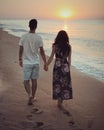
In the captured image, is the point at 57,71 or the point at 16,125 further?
the point at 57,71

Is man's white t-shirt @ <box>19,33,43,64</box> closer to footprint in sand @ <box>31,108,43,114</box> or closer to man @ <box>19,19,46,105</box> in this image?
man @ <box>19,19,46,105</box>

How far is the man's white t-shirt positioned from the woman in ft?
0.94

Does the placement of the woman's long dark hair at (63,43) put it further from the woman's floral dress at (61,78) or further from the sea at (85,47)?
the sea at (85,47)

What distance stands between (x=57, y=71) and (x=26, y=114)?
3.06 ft

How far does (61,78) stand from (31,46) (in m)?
0.75

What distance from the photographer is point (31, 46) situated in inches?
239

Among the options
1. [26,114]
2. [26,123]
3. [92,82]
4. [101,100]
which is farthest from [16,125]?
[92,82]

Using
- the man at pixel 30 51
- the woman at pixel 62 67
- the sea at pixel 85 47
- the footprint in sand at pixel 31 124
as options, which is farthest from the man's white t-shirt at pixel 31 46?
the sea at pixel 85 47

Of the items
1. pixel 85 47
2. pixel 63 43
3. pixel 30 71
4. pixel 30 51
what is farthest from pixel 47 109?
pixel 85 47

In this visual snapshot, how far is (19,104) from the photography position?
20.0ft

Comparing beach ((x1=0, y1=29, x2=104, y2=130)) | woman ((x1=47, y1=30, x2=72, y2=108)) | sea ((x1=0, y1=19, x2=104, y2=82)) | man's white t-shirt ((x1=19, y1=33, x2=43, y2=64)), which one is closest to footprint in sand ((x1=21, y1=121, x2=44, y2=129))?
beach ((x1=0, y1=29, x2=104, y2=130))

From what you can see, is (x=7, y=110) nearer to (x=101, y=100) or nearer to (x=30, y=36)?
(x=30, y=36)

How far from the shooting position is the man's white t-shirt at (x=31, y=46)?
602 centimetres

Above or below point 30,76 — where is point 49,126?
below
